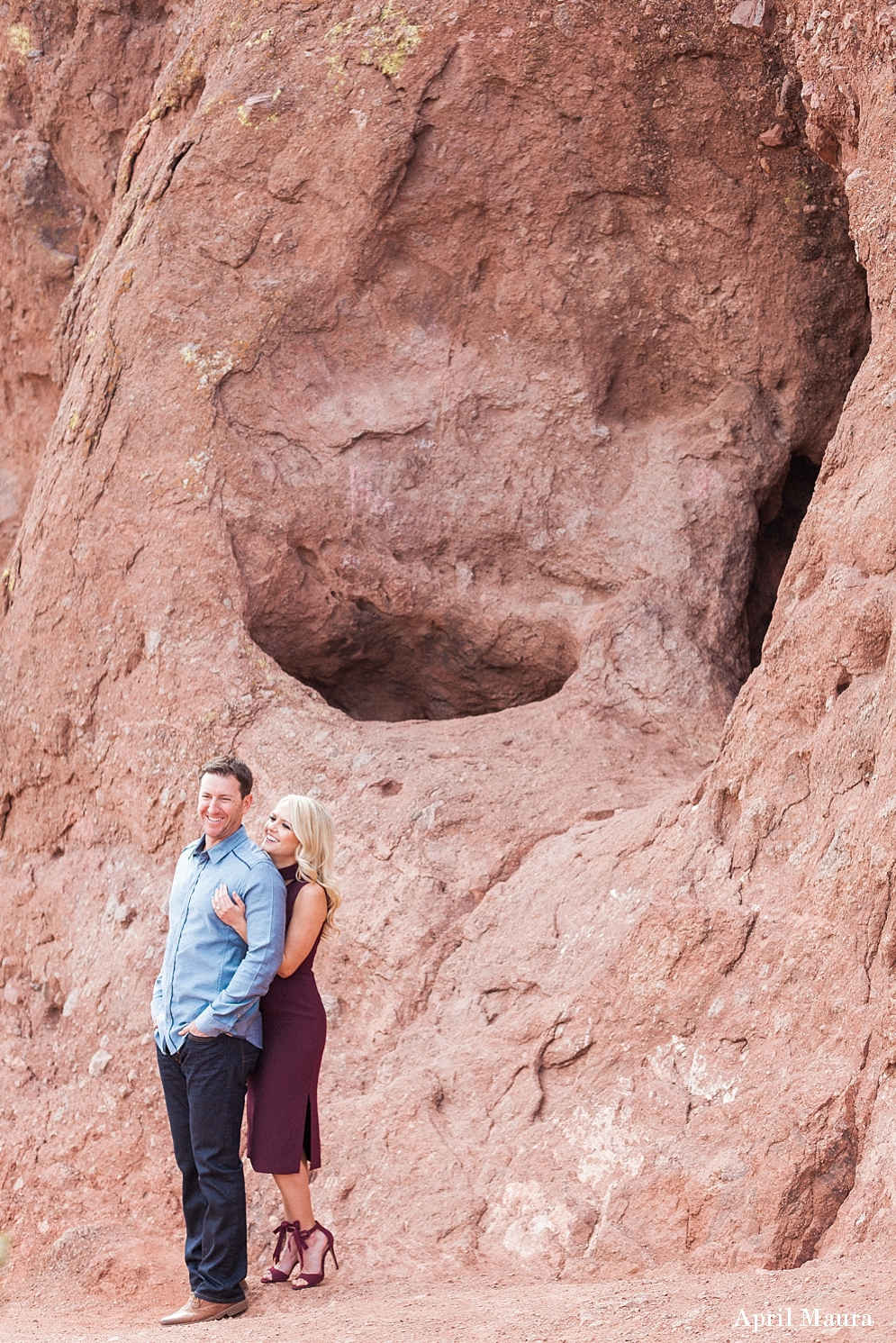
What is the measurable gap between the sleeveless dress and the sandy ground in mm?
405

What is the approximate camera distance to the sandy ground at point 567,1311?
2682mm

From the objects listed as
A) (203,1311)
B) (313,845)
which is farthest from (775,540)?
(203,1311)

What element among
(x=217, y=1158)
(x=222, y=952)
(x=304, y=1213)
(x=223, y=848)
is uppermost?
(x=223, y=848)

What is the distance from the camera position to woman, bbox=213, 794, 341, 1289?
144 inches

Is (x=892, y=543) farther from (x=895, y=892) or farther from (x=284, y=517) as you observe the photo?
(x=284, y=517)

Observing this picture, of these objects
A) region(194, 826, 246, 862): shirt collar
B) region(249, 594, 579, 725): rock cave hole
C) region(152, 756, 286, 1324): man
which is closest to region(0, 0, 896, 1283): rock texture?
region(249, 594, 579, 725): rock cave hole

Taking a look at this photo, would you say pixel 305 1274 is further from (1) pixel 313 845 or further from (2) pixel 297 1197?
(1) pixel 313 845

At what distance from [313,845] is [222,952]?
1.24 feet

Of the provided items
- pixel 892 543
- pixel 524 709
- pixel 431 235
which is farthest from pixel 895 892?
pixel 431 235

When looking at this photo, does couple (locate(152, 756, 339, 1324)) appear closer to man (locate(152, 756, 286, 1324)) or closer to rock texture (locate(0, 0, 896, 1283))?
man (locate(152, 756, 286, 1324))

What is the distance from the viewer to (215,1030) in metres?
3.51

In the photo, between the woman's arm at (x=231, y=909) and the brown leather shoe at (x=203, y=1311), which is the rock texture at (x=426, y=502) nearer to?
the brown leather shoe at (x=203, y=1311)

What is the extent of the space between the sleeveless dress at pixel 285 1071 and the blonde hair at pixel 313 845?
56mm

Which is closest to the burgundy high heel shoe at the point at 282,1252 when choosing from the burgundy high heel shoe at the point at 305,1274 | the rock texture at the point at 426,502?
the burgundy high heel shoe at the point at 305,1274
